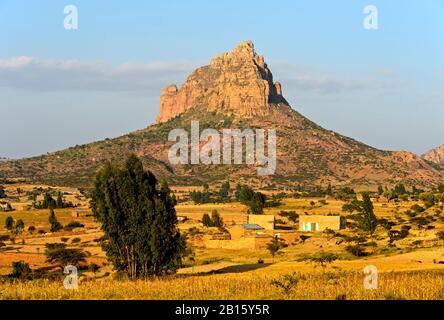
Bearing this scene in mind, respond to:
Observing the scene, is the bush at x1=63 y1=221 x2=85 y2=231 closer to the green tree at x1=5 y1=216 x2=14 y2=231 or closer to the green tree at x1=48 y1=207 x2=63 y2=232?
the green tree at x1=48 y1=207 x2=63 y2=232

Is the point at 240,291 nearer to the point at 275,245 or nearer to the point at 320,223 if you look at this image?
the point at 275,245

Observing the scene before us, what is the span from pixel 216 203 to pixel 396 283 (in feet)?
406

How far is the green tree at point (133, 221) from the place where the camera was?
47.2 meters

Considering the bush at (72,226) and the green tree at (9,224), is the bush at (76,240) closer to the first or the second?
the bush at (72,226)

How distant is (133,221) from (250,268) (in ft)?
51.4

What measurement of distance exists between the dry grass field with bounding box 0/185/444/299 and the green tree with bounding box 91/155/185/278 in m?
1.70

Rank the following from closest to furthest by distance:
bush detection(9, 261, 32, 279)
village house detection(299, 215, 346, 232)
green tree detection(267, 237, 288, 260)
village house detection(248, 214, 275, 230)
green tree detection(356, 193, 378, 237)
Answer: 1. bush detection(9, 261, 32, 279)
2. green tree detection(267, 237, 288, 260)
3. green tree detection(356, 193, 378, 237)
4. village house detection(248, 214, 275, 230)
5. village house detection(299, 215, 346, 232)

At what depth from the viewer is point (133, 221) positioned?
4725 centimetres

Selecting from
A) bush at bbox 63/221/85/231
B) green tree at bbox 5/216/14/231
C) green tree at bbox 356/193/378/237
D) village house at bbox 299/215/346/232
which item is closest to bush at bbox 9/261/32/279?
green tree at bbox 356/193/378/237

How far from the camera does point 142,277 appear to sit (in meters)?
46.4

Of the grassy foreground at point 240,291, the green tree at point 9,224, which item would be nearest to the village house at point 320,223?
the green tree at point 9,224

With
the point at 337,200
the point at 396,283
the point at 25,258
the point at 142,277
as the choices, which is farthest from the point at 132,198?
the point at 337,200

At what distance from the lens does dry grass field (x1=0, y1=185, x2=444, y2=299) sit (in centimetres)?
3275
